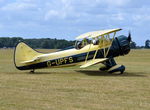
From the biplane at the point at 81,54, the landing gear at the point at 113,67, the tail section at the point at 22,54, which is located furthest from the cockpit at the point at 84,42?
the tail section at the point at 22,54

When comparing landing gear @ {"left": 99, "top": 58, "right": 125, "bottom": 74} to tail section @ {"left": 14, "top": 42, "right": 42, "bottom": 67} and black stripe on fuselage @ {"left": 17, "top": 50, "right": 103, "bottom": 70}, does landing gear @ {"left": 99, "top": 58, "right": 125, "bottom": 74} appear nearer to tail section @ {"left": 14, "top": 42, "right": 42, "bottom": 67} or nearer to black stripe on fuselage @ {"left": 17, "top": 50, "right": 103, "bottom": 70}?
black stripe on fuselage @ {"left": 17, "top": 50, "right": 103, "bottom": 70}

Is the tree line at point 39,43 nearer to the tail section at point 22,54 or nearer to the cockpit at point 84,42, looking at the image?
the cockpit at point 84,42

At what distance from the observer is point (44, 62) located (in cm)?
1681

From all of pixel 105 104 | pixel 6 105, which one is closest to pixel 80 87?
pixel 105 104

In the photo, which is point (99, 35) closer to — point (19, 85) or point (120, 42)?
point (120, 42)

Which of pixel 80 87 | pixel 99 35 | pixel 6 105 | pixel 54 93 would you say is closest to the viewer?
pixel 6 105

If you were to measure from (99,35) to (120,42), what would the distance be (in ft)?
4.82

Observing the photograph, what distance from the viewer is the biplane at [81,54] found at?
55.1 ft

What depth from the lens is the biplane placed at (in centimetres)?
1680

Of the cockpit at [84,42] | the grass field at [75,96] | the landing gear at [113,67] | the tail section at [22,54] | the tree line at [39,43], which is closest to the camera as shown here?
the grass field at [75,96]

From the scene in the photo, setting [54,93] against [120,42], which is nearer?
[54,93]

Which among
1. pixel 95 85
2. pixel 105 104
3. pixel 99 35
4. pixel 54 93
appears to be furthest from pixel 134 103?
pixel 99 35

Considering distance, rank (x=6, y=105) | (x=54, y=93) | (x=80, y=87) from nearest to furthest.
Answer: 1. (x=6, y=105)
2. (x=54, y=93)
3. (x=80, y=87)

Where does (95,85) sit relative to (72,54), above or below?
below
